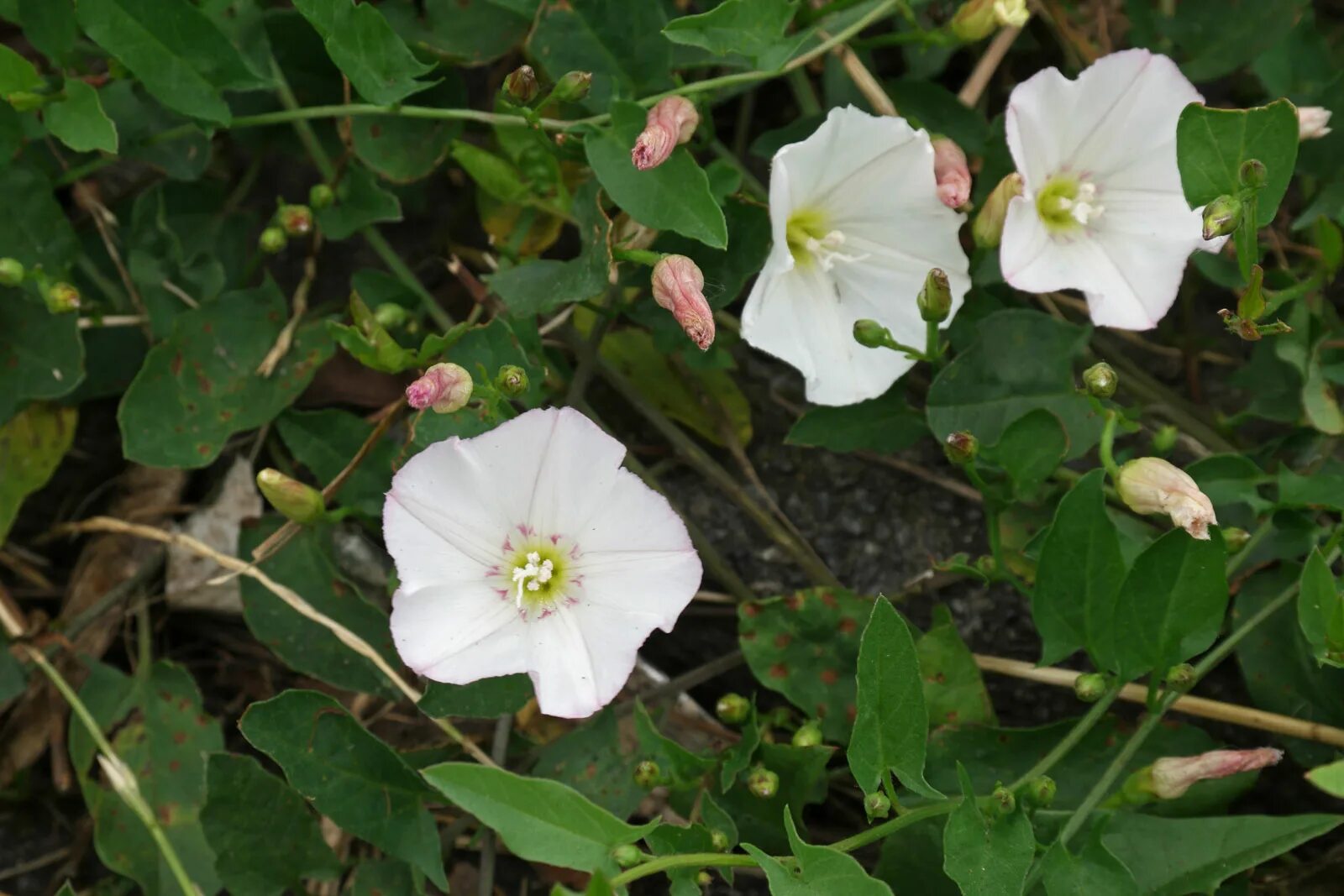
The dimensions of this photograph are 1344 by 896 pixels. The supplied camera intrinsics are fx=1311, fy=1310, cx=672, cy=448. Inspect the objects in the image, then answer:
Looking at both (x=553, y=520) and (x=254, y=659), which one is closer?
(x=553, y=520)

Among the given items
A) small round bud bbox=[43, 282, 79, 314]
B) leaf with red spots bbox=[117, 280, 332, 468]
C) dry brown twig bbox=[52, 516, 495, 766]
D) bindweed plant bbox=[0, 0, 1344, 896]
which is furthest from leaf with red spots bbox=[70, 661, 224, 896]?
small round bud bbox=[43, 282, 79, 314]

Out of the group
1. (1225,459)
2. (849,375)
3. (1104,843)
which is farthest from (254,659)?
(1225,459)

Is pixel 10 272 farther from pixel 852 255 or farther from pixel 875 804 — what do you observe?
pixel 875 804

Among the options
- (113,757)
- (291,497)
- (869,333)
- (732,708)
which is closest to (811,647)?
(732,708)

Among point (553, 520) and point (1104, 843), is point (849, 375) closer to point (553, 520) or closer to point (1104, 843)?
point (553, 520)

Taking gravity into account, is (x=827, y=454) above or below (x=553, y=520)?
below

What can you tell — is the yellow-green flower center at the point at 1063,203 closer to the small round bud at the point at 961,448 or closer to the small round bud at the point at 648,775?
the small round bud at the point at 961,448

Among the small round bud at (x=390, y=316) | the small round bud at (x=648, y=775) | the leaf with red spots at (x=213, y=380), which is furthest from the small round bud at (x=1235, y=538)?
the leaf with red spots at (x=213, y=380)

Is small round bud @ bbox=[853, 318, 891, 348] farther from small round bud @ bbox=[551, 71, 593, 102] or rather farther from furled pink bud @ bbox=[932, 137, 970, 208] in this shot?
small round bud @ bbox=[551, 71, 593, 102]
